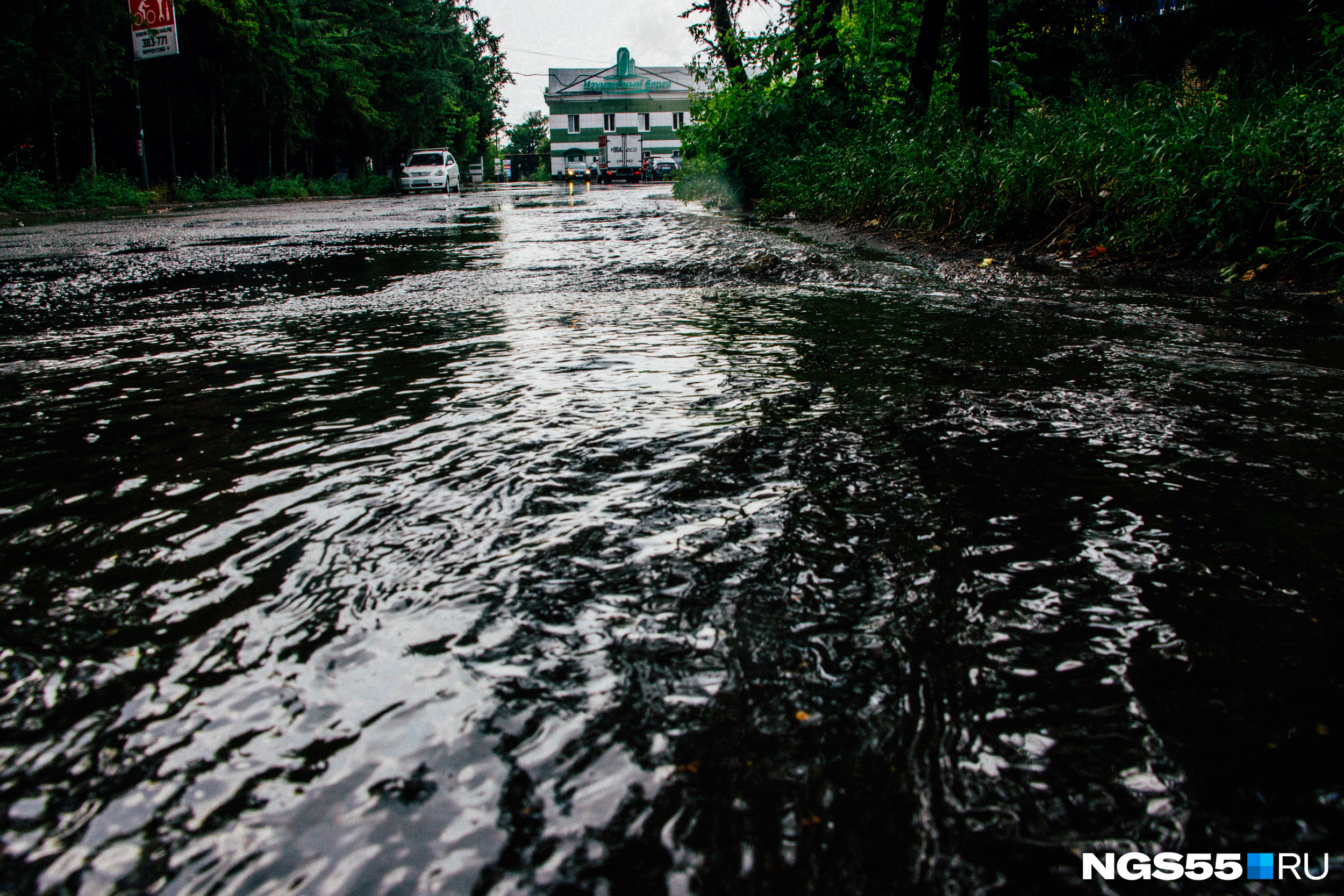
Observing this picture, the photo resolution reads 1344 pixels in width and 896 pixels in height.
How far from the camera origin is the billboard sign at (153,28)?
21797mm

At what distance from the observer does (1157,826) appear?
1.08 metres

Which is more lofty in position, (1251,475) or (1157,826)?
(1251,475)

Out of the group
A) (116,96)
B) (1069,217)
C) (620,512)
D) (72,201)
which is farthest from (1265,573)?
(116,96)

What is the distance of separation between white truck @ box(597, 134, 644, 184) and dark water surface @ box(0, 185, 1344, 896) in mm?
46066

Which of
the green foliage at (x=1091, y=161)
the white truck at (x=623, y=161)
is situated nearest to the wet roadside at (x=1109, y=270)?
the green foliage at (x=1091, y=161)

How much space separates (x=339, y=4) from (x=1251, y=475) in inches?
1901

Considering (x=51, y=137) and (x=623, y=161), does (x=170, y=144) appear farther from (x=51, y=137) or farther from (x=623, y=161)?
(x=623, y=161)

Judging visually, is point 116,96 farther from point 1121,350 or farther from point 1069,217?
point 1121,350

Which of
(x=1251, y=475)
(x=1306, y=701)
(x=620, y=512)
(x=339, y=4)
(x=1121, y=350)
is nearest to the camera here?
(x=1306, y=701)

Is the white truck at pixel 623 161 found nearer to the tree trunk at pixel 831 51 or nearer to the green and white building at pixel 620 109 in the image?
the green and white building at pixel 620 109

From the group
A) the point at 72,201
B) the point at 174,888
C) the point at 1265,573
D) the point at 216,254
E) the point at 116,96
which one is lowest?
the point at 174,888

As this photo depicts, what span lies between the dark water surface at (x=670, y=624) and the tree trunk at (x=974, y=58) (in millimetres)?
8871

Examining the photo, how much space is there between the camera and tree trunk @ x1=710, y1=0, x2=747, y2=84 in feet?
58.4

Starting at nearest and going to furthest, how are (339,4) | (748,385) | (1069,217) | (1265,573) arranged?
(1265,573) < (748,385) < (1069,217) < (339,4)
